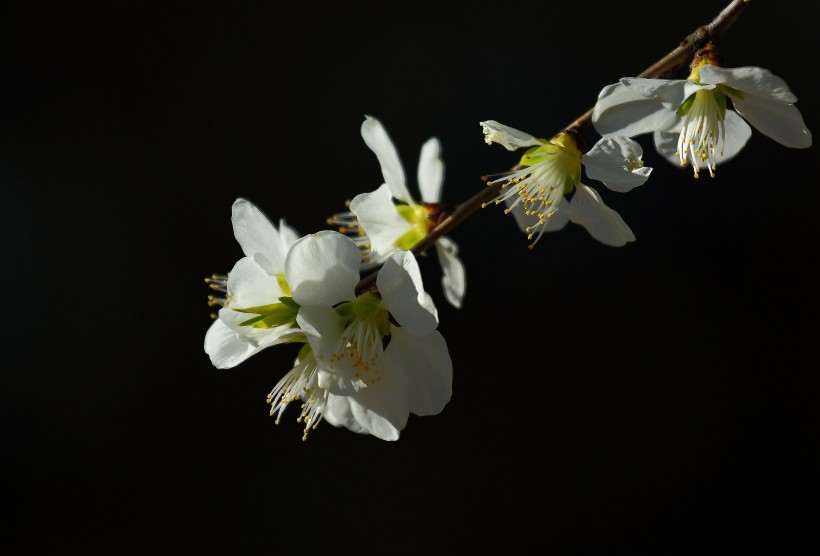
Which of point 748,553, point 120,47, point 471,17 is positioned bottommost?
point 748,553

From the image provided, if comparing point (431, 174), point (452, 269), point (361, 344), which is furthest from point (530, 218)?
point (361, 344)

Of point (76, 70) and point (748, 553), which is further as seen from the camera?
point (76, 70)

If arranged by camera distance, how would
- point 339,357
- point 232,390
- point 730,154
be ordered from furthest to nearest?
point 232,390 → point 730,154 → point 339,357

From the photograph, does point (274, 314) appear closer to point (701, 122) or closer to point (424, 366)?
point (424, 366)

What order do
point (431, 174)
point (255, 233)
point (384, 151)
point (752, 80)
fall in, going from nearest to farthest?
point (752, 80), point (255, 233), point (384, 151), point (431, 174)

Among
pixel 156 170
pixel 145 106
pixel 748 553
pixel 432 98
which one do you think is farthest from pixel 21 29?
pixel 748 553

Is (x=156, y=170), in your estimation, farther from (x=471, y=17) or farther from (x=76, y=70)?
(x=471, y=17)

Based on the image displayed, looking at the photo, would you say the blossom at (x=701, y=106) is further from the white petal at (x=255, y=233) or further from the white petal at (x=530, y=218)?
the white petal at (x=255, y=233)
